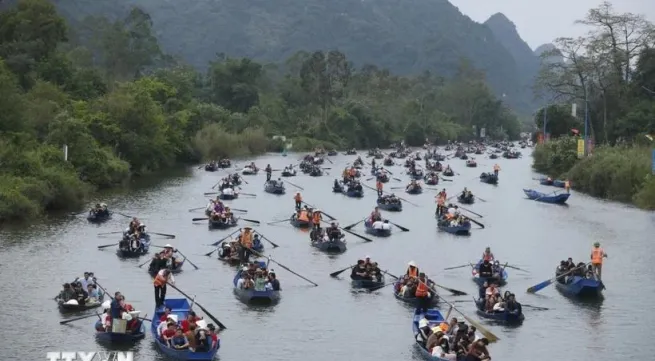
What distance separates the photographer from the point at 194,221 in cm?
5953

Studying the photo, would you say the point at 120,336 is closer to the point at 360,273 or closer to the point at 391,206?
the point at 360,273

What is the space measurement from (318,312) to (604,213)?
37.0 meters

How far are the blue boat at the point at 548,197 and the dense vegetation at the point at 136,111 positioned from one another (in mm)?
33855

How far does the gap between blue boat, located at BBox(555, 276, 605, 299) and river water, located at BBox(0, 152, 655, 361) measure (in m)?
0.58

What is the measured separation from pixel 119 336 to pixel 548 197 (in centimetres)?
5109

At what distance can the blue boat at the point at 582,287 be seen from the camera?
39.0 metres

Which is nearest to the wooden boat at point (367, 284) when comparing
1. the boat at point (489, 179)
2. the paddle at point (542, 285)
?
the paddle at point (542, 285)

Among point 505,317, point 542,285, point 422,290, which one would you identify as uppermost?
point 422,290

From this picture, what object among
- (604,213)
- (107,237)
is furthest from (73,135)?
(604,213)

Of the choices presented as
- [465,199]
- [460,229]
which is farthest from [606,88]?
[460,229]

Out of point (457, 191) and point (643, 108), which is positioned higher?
point (643, 108)

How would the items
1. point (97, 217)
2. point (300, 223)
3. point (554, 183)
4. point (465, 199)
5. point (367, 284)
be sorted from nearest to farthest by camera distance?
point (367, 284) < point (97, 217) < point (300, 223) < point (465, 199) < point (554, 183)

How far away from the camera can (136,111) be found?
89.4 metres

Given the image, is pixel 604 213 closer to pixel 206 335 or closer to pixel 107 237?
pixel 107 237
